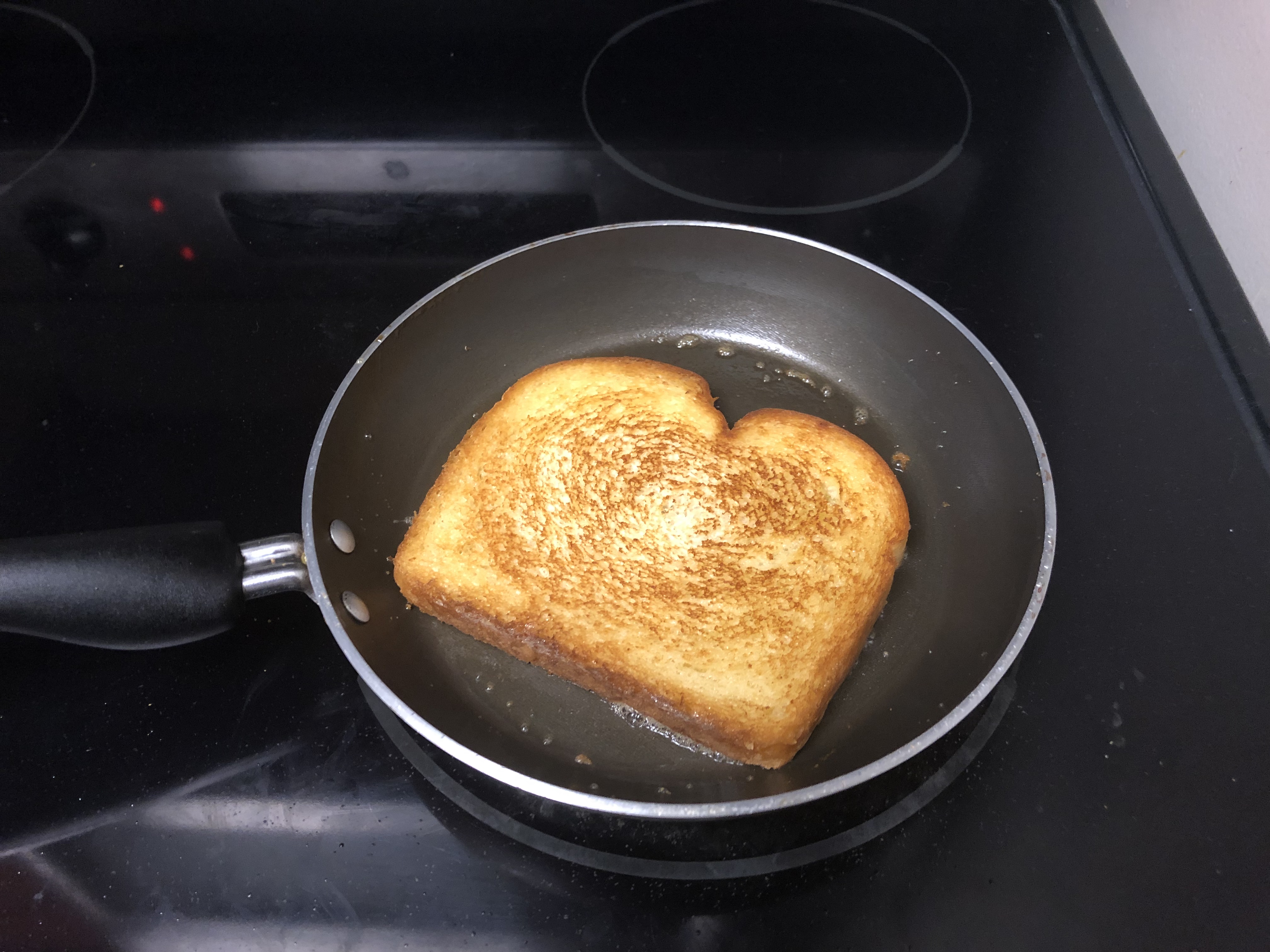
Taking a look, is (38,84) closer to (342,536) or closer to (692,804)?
(342,536)

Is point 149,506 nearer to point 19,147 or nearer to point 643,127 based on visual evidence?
point 19,147

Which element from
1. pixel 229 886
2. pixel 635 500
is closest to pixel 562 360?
→ pixel 635 500

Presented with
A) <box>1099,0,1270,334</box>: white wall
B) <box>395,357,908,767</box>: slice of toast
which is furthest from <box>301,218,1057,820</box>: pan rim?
<box>1099,0,1270,334</box>: white wall

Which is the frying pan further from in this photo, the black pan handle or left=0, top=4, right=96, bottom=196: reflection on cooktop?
left=0, top=4, right=96, bottom=196: reflection on cooktop

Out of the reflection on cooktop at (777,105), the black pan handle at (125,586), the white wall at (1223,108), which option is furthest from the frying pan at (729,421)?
the white wall at (1223,108)

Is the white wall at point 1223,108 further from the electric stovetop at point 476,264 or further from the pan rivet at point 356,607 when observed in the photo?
the pan rivet at point 356,607
